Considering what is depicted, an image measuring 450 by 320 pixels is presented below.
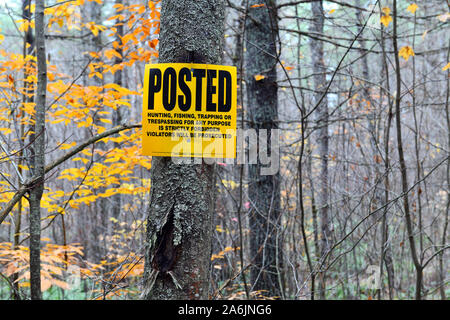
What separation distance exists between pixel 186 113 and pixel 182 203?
36cm

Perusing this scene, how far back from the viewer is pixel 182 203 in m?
1.34

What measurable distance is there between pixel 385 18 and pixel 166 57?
1.82 m

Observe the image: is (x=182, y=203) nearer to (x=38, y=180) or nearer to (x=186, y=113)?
(x=186, y=113)

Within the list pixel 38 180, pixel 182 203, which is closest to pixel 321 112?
pixel 38 180

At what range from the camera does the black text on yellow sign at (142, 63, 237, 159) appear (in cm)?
137

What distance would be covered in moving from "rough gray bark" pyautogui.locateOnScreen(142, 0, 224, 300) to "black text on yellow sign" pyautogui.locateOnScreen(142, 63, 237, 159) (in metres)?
0.05

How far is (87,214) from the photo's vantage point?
21.7 feet

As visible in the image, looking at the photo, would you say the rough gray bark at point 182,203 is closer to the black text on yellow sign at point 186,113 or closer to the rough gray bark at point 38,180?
the black text on yellow sign at point 186,113

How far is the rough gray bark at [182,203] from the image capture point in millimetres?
1300

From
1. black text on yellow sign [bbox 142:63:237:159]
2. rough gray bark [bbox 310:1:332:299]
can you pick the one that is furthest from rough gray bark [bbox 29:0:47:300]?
rough gray bark [bbox 310:1:332:299]

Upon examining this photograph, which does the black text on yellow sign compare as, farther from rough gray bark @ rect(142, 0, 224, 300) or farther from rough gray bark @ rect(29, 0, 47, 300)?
rough gray bark @ rect(29, 0, 47, 300)

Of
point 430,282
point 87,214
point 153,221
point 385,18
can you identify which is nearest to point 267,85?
point 385,18
